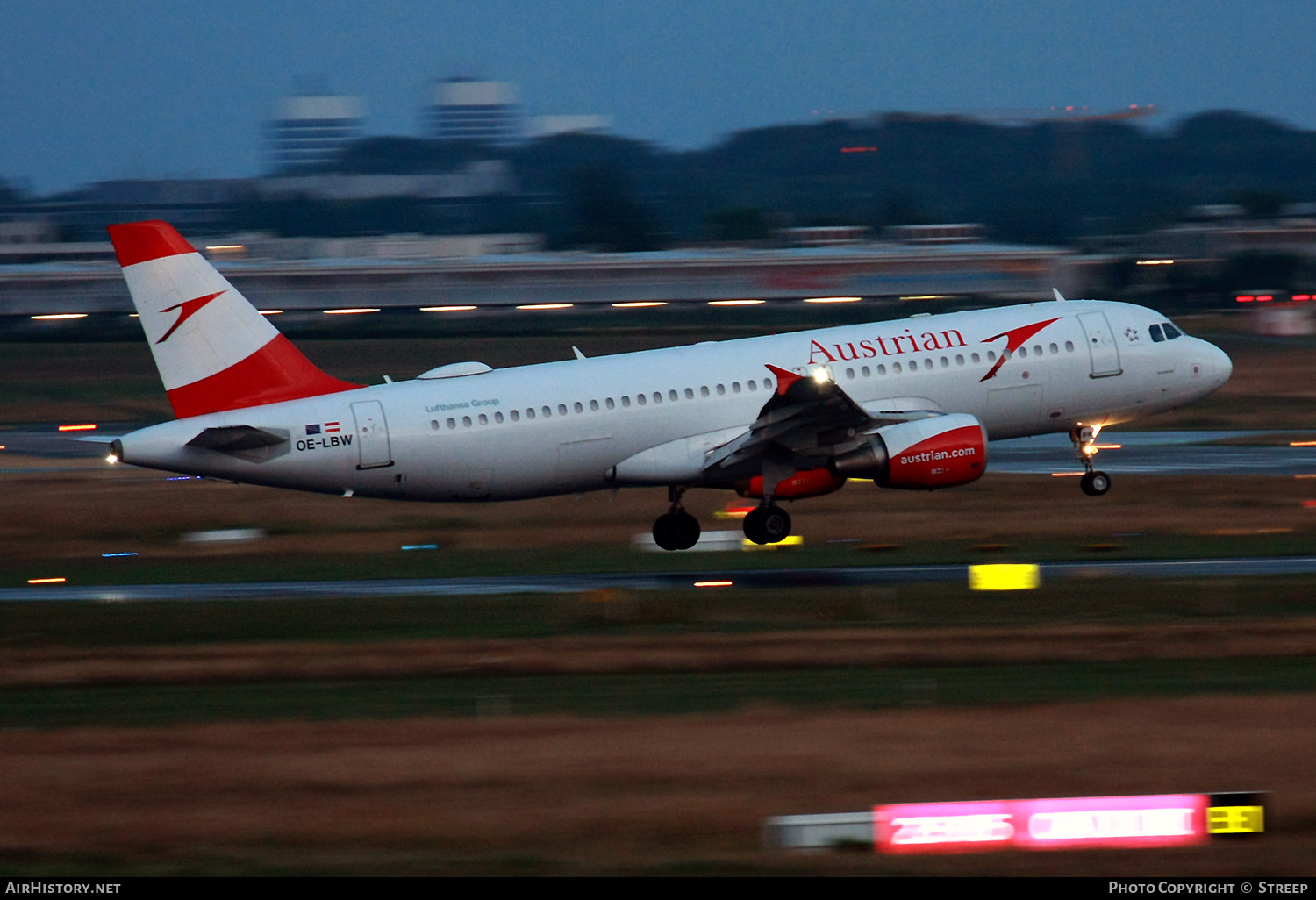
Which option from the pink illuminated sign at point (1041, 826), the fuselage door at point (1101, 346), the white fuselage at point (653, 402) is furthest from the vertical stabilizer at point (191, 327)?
the pink illuminated sign at point (1041, 826)

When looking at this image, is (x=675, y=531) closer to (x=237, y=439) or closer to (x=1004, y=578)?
(x=1004, y=578)

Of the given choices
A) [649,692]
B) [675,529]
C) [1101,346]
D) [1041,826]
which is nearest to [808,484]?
[675,529]

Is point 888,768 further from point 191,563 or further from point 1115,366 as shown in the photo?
point 191,563

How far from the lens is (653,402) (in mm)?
32875

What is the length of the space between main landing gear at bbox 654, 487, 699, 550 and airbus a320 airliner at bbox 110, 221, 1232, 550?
0.14 ft

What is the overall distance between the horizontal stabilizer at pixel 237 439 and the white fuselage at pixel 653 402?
0.49ft

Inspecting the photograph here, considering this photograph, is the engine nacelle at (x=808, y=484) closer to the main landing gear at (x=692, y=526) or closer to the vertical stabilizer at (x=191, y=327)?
the main landing gear at (x=692, y=526)

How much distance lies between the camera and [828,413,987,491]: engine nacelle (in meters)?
31.8

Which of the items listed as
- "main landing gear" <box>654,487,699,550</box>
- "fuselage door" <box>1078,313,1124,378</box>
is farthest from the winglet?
"fuselage door" <box>1078,313,1124,378</box>

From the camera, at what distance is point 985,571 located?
2969 centimetres

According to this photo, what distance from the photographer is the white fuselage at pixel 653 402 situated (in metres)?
30.8

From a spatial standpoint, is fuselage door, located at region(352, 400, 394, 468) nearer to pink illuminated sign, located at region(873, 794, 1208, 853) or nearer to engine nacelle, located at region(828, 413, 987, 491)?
engine nacelle, located at region(828, 413, 987, 491)
